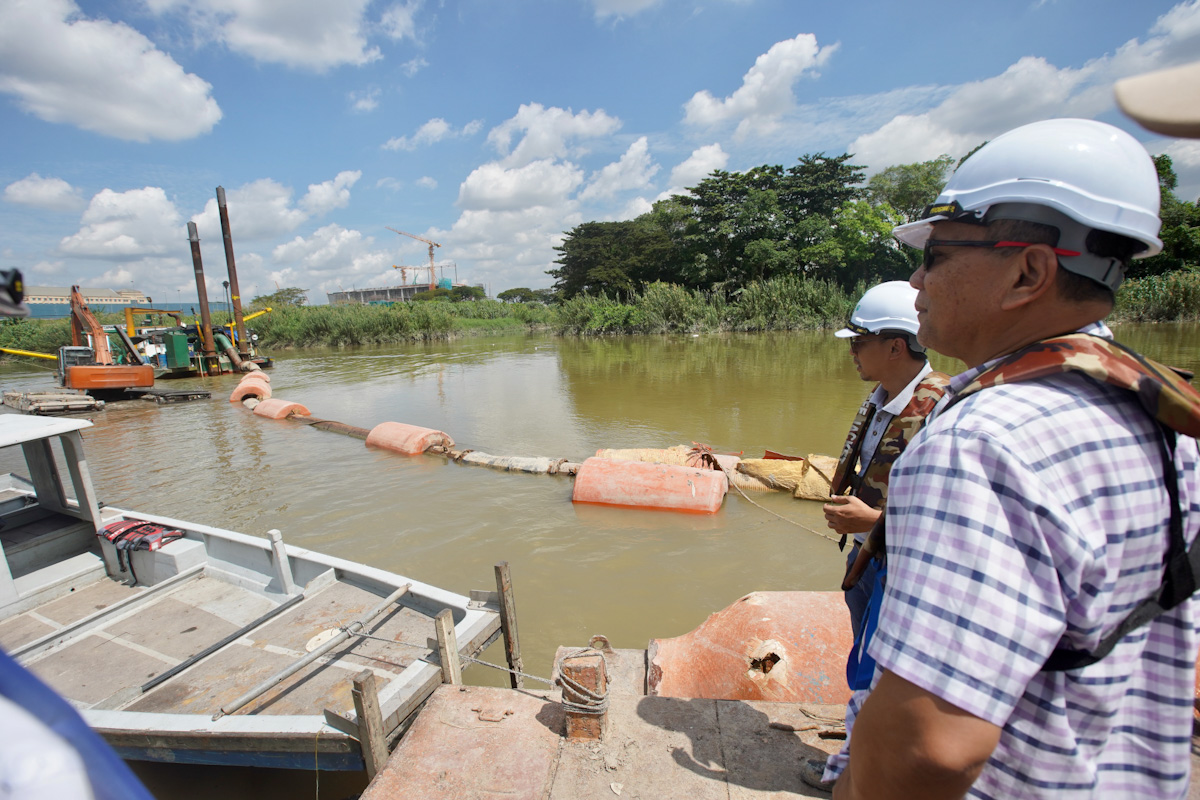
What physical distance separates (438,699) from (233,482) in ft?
27.0

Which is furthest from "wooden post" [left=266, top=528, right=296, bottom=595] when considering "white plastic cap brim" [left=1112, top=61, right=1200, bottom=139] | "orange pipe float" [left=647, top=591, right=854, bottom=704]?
"white plastic cap brim" [left=1112, top=61, right=1200, bottom=139]

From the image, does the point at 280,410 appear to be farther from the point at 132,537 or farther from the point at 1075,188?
the point at 1075,188

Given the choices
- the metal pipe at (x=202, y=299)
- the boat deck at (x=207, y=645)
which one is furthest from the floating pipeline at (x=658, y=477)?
the metal pipe at (x=202, y=299)

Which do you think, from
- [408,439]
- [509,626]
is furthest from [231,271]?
[509,626]

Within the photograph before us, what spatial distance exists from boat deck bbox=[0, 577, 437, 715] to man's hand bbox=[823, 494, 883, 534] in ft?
7.79

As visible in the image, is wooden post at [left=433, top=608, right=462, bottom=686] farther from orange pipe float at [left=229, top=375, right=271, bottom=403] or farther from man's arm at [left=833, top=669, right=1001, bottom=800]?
orange pipe float at [left=229, top=375, right=271, bottom=403]

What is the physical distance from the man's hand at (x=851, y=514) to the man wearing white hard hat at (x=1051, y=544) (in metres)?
1.29

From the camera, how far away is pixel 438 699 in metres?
2.92

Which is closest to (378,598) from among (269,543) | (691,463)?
(269,543)

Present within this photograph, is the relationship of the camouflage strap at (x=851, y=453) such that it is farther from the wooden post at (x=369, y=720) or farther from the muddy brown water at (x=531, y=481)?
the muddy brown water at (x=531, y=481)

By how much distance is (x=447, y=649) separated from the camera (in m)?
3.06

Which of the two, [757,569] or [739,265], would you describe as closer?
[757,569]

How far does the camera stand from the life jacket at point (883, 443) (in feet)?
7.73

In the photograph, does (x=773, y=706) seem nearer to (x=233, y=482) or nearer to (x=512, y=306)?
(x=233, y=482)
